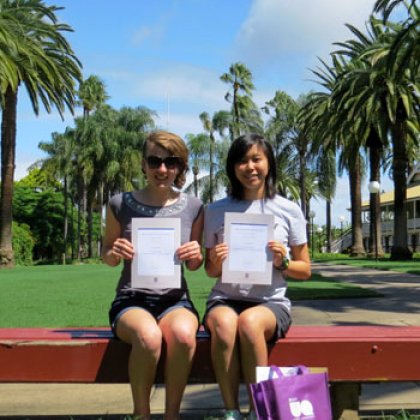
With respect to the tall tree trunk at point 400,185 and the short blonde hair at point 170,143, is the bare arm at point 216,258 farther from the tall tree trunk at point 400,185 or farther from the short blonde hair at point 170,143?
the tall tree trunk at point 400,185

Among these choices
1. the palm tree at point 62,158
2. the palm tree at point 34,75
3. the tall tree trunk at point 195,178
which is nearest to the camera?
the palm tree at point 34,75

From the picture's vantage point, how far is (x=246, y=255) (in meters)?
3.62

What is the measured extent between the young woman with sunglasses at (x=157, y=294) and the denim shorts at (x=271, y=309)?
0.46 ft

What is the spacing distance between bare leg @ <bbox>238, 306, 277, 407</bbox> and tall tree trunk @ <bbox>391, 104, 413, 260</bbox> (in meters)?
31.4

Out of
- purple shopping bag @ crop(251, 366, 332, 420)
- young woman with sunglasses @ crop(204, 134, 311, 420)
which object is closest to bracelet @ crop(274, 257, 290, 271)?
young woman with sunglasses @ crop(204, 134, 311, 420)

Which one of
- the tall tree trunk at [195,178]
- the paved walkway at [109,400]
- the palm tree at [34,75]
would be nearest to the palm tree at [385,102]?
the palm tree at [34,75]

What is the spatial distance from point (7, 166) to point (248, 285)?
28.5 m

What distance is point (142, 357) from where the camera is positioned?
3.41 metres

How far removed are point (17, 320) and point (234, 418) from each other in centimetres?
638

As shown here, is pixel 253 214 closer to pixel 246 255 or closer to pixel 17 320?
pixel 246 255

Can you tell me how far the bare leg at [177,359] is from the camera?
3420 millimetres

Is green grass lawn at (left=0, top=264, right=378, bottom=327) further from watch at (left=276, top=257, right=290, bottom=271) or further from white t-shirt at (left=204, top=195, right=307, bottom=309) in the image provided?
watch at (left=276, top=257, right=290, bottom=271)

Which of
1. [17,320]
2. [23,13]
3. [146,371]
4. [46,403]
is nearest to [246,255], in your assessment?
[146,371]

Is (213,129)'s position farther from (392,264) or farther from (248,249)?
(248,249)
